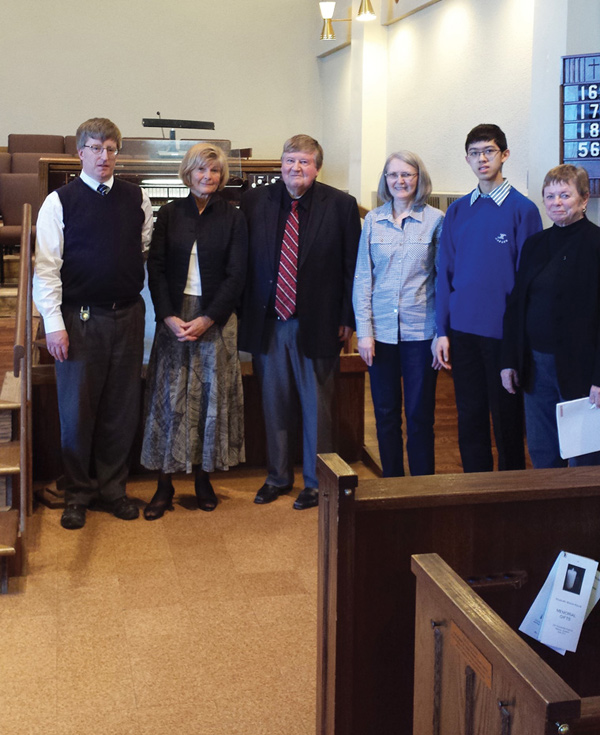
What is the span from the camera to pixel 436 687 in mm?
1479

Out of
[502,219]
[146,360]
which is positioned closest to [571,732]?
[502,219]

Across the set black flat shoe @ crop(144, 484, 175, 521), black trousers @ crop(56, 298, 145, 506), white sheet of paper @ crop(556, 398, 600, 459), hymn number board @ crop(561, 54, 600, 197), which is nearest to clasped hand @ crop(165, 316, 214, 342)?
black trousers @ crop(56, 298, 145, 506)

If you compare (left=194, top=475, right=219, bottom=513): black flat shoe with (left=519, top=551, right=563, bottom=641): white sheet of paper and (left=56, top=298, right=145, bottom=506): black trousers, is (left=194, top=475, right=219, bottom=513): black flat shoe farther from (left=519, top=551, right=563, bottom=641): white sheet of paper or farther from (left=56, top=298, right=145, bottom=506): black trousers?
(left=519, top=551, right=563, bottom=641): white sheet of paper

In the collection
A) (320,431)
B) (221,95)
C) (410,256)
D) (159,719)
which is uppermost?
(221,95)

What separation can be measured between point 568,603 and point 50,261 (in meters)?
2.40

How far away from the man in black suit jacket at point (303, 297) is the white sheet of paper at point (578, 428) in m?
1.19

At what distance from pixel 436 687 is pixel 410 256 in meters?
2.27

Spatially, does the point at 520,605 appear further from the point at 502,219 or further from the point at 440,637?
the point at 502,219

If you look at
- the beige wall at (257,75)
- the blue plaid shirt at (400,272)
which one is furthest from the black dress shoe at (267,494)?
the beige wall at (257,75)

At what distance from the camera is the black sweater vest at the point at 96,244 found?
3510 millimetres

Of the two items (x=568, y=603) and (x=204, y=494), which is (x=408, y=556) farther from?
(x=204, y=494)

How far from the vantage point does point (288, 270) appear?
3770mm

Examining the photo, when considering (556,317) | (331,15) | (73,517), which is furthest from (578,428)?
(331,15)

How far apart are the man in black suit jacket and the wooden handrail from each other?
34.8 inches
